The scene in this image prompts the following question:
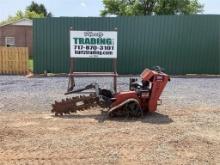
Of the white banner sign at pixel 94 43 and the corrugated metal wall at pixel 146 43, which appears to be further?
the corrugated metal wall at pixel 146 43

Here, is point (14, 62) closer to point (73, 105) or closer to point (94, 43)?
point (94, 43)

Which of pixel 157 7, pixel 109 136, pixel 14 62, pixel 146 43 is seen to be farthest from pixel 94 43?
pixel 157 7

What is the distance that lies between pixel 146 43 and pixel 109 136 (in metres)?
14.6

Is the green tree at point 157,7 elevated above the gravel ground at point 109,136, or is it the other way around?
the green tree at point 157,7

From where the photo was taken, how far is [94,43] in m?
15.8

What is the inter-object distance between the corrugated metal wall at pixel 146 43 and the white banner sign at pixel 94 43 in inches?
237

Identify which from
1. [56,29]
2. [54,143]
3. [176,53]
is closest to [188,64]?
[176,53]

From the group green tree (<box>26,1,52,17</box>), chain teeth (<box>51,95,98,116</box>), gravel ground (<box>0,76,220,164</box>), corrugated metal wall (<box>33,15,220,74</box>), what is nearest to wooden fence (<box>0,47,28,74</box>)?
corrugated metal wall (<box>33,15,220,74</box>)

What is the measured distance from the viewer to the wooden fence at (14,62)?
22.6m

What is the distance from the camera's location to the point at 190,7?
5769 centimetres

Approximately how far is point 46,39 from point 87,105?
12947 millimetres

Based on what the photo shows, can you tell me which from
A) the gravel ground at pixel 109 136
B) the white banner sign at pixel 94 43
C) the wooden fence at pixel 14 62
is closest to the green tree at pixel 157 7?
the wooden fence at pixel 14 62

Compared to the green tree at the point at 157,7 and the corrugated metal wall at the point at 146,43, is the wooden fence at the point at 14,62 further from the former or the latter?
the green tree at the point at 157,7

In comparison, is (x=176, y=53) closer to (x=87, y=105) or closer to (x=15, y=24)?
(x=87, y=105)
